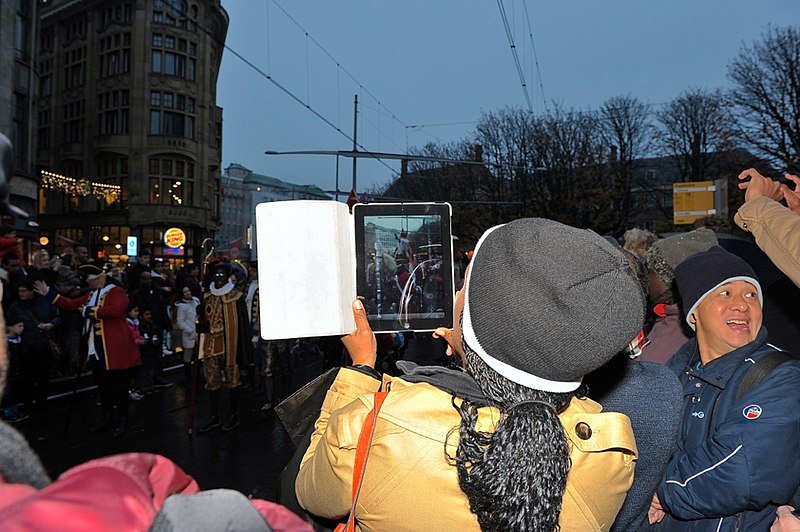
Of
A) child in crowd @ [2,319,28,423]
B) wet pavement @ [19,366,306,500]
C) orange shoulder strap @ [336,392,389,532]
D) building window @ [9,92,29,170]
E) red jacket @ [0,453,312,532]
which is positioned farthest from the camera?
building window @ [9,92,29,170]

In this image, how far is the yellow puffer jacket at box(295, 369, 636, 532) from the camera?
1359 millimetres

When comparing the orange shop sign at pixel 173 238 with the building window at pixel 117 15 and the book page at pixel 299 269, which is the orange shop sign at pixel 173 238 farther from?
the book page at pixel 299 269

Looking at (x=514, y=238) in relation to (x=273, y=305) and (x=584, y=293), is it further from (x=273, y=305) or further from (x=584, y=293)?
(x=273, y=305)

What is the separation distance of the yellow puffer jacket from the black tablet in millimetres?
451

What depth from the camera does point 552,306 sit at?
4.29ft

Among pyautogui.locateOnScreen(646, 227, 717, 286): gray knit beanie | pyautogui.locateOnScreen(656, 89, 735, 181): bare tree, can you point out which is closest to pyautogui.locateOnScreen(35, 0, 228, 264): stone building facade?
pyautogui.locateOnScreen(656, 89, 735, 181): bare tree

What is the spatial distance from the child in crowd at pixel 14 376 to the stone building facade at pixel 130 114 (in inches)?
1327

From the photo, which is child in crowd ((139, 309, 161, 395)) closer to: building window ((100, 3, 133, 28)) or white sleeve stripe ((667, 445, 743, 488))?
white sleeve stripe ((667, 445, 743, 488))

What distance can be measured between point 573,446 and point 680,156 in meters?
42.1

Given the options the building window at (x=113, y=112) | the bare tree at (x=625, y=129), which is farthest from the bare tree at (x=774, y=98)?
the building window at (x=113, y=112)

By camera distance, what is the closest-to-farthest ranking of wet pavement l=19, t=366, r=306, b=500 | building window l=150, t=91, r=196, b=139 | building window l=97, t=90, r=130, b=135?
wet pavement l=19, t=366, r=306, b=500, building window l=97, t=90, r=130, b=135, building window l=150, t=91, r=196, b=139

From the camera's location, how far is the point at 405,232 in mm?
1913

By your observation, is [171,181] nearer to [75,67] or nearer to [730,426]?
[75,67]

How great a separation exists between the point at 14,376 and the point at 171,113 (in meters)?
38.0
